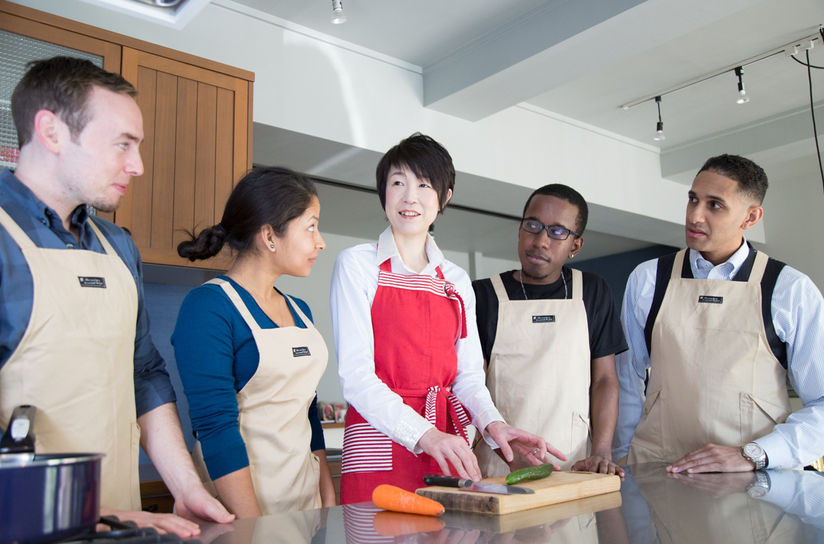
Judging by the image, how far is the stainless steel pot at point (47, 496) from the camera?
0.60 metres

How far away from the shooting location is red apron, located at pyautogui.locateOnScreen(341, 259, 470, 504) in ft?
4.90

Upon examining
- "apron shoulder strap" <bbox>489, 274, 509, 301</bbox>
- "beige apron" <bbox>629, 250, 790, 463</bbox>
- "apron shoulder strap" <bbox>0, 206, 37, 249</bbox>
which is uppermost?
"apron shoulder strap" <bbox>489, 274, 509, 301</bbox>

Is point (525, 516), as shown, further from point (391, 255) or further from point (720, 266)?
point (720, 266)

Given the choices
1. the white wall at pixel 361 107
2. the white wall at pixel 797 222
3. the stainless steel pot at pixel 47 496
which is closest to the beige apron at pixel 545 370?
the stainless steel pot at pixel 47 496

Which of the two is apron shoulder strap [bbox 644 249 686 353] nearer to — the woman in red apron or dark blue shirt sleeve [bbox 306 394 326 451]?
the woman in red apron

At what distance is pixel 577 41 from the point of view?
10.8 ft

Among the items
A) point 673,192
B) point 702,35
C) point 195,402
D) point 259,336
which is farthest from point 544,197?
point 673,192

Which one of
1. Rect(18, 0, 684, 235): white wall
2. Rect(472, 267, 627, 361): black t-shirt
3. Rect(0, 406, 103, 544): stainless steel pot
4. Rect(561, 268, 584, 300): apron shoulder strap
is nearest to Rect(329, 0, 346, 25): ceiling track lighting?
Rect(18, 0, 684, 235): white wall

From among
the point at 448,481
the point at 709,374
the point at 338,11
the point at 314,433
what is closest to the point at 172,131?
the point at 338,11

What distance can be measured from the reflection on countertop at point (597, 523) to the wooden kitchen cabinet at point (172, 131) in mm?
1519

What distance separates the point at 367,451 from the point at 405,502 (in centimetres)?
42

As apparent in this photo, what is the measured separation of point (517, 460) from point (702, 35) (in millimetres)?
2932

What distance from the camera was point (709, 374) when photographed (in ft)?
6.16

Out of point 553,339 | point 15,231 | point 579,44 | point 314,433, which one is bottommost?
point 314,433
